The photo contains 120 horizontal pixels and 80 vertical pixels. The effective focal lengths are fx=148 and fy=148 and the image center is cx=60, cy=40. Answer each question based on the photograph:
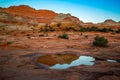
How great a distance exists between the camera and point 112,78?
20.8 feet

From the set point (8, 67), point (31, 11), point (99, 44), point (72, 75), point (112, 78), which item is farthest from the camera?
point (31, 11)

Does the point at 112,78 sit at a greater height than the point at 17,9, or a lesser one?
lesser

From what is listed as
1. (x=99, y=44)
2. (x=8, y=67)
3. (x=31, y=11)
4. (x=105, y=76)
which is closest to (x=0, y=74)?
(x=8, y=67)

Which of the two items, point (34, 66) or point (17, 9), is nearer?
point (34, 66)

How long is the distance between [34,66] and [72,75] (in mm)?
2555

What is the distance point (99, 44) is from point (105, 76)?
9076 millimetres

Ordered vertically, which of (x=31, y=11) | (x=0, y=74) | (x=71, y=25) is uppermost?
(x=31, y=11)

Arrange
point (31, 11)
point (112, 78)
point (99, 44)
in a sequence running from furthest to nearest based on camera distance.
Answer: point (31, 11), point (99, 44), point (112, 78)

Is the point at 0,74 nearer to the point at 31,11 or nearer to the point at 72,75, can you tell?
the point at 72,75

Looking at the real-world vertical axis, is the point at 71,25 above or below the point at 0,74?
above

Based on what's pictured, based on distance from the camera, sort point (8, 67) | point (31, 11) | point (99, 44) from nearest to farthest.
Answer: point (8, 67), point (99, 44), point (31, 11)

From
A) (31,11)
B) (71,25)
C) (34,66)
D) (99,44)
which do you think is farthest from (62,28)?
(31,11)

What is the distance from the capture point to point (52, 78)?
21.3 feet

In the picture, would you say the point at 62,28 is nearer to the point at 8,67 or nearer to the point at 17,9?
the point at 8,67
